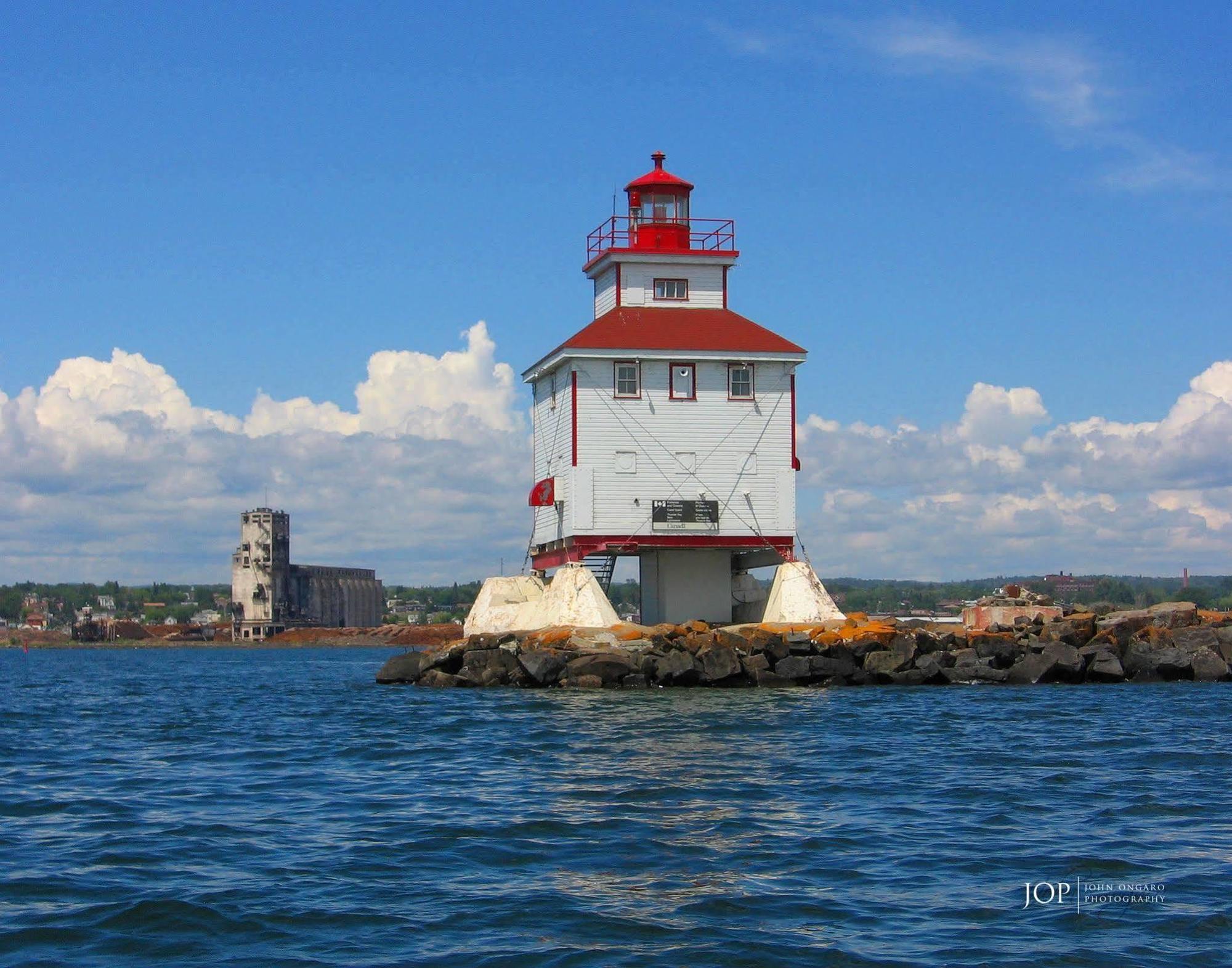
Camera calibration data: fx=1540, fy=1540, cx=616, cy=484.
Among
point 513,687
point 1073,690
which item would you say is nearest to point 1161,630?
point 1073,690

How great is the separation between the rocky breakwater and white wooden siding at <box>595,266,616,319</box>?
9.51m

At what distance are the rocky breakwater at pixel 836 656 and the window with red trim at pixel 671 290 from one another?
30.4 ft

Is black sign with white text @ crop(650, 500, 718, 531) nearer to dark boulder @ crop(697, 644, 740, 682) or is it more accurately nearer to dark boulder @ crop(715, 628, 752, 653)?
dark boulder @ crop(715, 628, 752, 653)

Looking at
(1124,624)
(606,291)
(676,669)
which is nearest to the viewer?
(676,669)

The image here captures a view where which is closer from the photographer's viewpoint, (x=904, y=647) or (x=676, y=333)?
(x=904, y=647)

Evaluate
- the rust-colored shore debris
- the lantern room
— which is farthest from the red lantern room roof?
the rust-colored shore debris

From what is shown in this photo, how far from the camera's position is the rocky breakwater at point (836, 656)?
108ft

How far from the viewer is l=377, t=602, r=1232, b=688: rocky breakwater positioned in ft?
108

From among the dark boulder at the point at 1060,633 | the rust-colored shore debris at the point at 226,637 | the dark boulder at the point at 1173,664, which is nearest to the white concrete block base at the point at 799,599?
the dark boulder at the point at 1060,633

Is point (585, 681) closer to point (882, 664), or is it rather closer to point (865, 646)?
point (865, 646)

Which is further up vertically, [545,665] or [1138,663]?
[545,665]

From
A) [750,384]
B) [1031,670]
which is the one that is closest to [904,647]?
[1031,670]

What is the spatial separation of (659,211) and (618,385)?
638 centimetres

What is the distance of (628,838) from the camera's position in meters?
15.1
